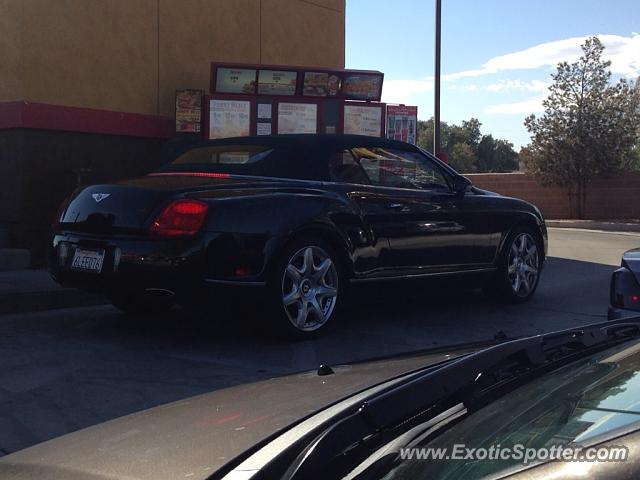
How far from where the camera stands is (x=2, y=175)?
9.66 meters

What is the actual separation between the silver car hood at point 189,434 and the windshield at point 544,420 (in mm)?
407

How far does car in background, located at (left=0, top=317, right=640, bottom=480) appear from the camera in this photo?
155 cm

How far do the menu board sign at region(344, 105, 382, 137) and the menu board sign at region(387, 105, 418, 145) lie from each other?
1.78 m

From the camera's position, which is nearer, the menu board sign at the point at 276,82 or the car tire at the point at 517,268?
the car tire at the point at 517,268

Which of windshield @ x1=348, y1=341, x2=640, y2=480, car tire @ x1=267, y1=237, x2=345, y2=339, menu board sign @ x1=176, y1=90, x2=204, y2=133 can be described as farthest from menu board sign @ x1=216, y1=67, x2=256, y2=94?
windshield @ x1=348, y1=341, x2=640, y2=480

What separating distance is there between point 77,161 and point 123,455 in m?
8.81

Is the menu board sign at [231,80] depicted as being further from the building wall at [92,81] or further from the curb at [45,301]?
the curb at [45,301]

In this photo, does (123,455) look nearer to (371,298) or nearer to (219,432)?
(219,432)

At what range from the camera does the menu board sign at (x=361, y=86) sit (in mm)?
12391

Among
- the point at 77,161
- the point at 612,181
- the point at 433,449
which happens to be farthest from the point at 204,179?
the point at 612,181

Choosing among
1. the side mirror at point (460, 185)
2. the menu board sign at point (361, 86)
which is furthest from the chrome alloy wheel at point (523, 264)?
the menu board sign at point (361, 86)

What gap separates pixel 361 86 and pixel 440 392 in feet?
35.7

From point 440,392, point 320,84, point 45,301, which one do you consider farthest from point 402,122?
point 440,392

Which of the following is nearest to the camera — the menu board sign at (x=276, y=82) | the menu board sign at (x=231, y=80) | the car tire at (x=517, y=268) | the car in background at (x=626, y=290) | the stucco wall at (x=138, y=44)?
the car in background at (x=626, y=290)
